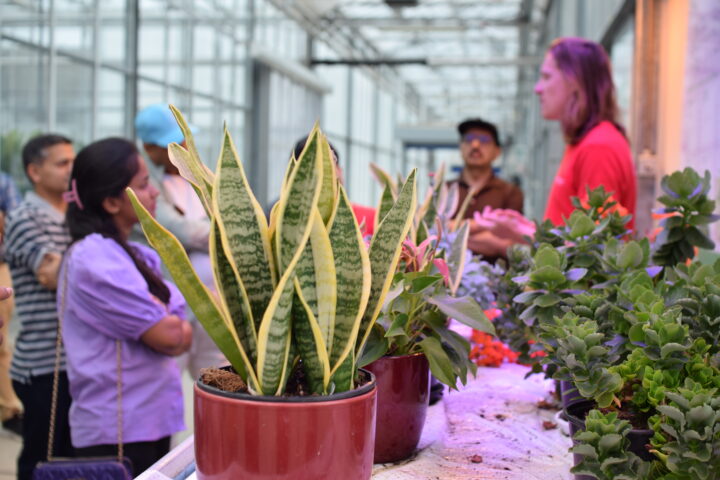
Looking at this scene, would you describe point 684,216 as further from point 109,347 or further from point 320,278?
point 109,347

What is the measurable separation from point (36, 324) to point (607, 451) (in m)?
2.41

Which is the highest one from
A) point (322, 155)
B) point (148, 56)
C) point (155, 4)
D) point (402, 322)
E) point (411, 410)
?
point (155, 4)

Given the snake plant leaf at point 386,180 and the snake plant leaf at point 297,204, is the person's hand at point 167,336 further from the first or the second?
the snake plant leaf at point 297,204

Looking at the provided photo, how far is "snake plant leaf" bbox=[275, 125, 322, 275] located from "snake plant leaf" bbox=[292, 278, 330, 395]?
4 cm

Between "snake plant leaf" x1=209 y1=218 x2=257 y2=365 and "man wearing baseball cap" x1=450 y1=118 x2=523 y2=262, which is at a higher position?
"man wearing baseball cap" x1=450 y1=118 x2=523 y2=262

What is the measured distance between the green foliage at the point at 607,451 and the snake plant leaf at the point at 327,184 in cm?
39

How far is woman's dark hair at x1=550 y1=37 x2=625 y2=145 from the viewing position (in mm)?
2414

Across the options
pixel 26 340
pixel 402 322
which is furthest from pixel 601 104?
pixel 26 340

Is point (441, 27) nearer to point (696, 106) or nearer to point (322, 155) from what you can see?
point (696, 106)

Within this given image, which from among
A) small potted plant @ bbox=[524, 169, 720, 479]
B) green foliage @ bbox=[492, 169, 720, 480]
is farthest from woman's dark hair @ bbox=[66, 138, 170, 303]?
small potted plant @ bbox=[524, 169, 720, 479]

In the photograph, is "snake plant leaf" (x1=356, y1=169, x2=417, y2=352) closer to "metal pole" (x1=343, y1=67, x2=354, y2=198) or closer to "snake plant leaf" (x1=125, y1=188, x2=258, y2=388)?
"snake plant leaf" (x1=125, y1=188, x2=258, y2=388)

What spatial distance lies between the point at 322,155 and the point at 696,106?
2368 millimetres

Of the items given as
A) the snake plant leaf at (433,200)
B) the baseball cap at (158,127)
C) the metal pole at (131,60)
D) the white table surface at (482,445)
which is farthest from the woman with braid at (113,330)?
the metal pole at (131,60)

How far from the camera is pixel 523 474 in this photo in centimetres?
117
